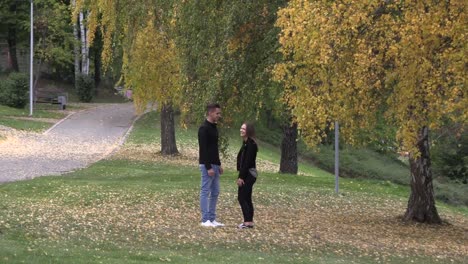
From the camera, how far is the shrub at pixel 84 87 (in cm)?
5019

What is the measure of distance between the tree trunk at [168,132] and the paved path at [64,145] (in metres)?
2.02

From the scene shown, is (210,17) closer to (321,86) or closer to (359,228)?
(321,86)

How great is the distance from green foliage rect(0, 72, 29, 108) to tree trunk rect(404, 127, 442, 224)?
2966 centimetres

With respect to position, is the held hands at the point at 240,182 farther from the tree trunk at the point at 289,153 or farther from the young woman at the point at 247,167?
the tree trunk at the point at 289,153

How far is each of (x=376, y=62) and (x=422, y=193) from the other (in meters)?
4.25

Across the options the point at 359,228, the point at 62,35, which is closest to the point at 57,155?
the point at 359,228

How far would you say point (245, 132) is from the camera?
427 inches

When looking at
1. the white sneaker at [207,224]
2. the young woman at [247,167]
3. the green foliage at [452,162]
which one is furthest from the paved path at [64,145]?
the green foliage at [452,162]

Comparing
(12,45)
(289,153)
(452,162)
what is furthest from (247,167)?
(12,45)

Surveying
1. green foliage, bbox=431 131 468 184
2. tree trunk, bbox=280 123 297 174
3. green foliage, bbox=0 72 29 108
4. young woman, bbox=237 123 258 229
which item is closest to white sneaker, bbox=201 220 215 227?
young woman, bbox=237 123 258 229

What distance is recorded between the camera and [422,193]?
44.2ft

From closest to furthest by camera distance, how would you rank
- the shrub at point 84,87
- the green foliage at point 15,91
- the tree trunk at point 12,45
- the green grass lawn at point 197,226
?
the green grass lawn at point 197,226 < the green foliage at point 15,91 < the shrub at point 84,87 < the tree trunk at point 12,45

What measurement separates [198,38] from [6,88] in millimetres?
28653

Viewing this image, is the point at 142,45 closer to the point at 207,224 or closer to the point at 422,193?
the point at 422,193
